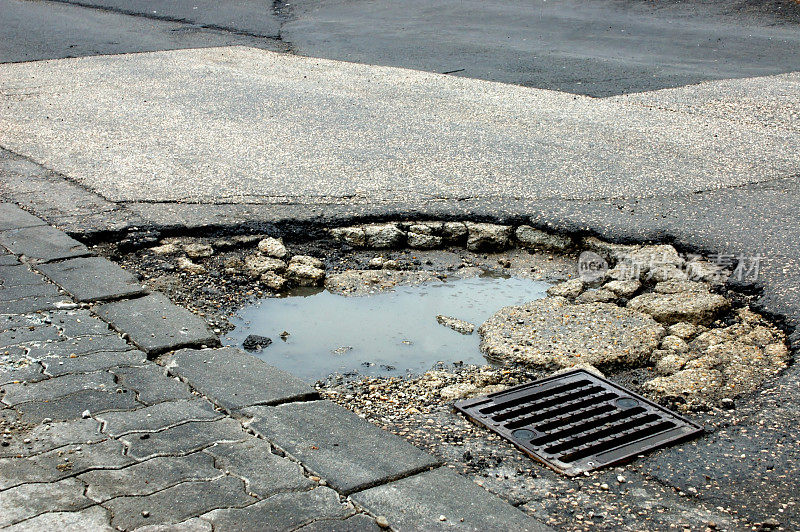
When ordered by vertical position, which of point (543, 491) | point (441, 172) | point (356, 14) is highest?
point (356, 14)

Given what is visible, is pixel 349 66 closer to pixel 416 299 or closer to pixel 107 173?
pixel 107 173

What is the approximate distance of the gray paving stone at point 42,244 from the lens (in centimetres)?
424

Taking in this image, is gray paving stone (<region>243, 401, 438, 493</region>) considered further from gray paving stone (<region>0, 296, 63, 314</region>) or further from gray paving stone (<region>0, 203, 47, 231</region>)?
gray paving stone (<region>0, 203, 47, 231</region>)

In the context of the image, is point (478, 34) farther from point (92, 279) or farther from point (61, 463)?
point (61, 463)

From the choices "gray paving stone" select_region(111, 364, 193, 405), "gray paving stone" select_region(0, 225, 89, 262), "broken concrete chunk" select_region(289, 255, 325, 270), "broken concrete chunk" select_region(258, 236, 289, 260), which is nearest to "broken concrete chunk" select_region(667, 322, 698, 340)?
"broken concrete chunk" select_region(289, 255, 325, 270)

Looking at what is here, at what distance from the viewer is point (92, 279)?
3.98 metres

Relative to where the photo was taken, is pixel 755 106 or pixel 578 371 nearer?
pixel 578 371

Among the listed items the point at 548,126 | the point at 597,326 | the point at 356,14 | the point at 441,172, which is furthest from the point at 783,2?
the point at 597,326

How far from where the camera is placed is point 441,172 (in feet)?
18.7

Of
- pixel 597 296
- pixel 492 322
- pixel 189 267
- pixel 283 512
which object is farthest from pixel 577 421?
pixel 189 267

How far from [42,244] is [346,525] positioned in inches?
114

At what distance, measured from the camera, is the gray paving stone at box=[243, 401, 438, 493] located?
8.43ft

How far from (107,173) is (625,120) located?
4442 millimetres

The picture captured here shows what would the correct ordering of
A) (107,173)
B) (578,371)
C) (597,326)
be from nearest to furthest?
(578,371) < (597,326) < (107,173)
